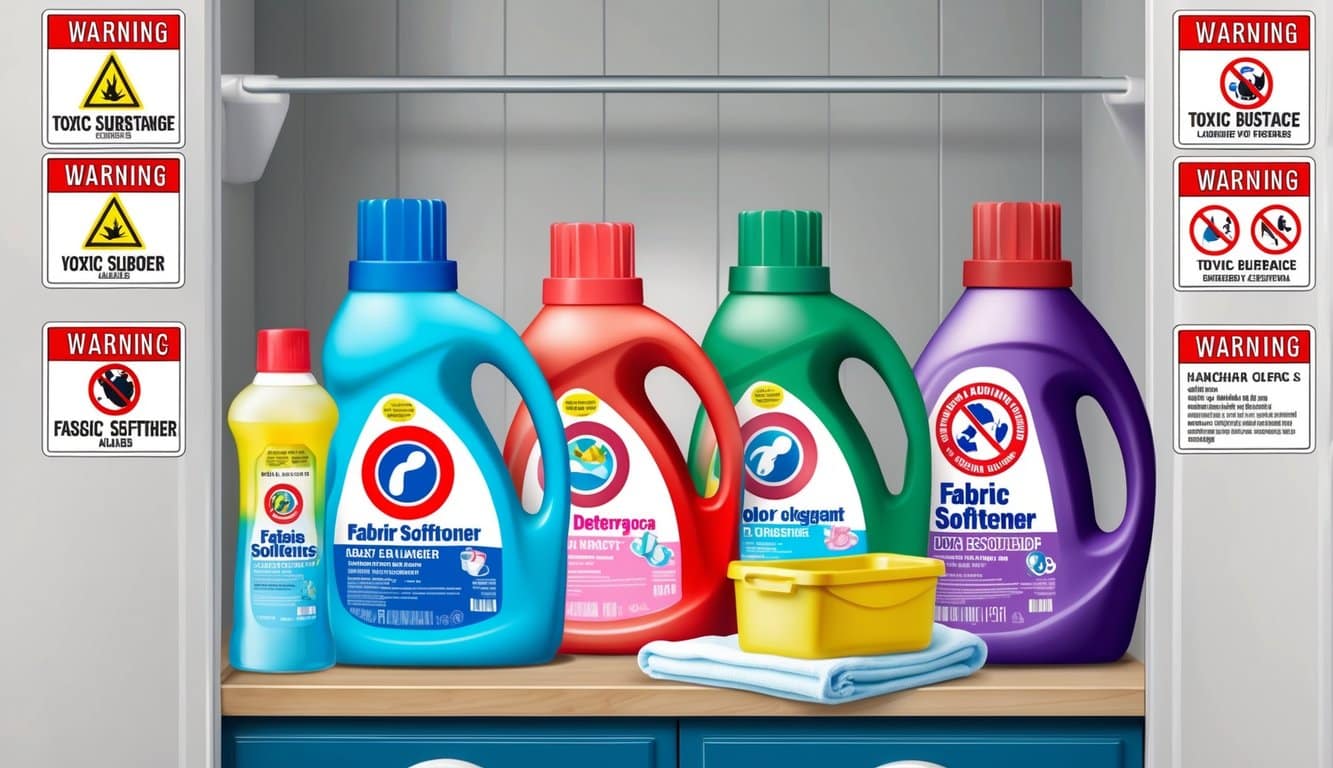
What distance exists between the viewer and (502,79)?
110cm

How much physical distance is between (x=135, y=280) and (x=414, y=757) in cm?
40

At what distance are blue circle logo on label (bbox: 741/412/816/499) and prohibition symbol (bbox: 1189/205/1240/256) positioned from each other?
0.33 m

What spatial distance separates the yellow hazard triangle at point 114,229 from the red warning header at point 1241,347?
769 millimetres

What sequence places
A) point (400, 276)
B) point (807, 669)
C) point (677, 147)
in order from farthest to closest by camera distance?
point (677, 147)
point (400, 276)
point (807, 669)

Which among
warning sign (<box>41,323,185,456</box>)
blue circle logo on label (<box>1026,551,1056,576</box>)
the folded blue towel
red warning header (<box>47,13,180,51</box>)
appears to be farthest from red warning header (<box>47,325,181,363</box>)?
blue circle logo on label (<box>1026,551,1056,576</box>)

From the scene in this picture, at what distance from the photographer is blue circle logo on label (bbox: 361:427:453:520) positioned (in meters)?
1.06

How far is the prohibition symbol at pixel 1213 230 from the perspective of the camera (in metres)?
1.05

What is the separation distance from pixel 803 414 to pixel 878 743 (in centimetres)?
26

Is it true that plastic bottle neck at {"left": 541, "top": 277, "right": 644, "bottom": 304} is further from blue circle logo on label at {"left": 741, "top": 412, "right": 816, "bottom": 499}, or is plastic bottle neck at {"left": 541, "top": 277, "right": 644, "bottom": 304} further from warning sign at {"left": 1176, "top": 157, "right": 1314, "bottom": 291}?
warning sign at {"left": 1176, "top": 157, "right": 1314, "bottom": 291}

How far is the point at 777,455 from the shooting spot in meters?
1.13

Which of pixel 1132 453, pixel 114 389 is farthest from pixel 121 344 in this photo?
pixel 1132 453

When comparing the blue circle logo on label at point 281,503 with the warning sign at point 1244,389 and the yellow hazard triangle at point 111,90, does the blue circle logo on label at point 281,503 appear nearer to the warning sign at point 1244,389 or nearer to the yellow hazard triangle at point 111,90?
the yellow hazard triangle at point 111,90

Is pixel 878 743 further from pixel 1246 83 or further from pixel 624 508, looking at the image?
pixel 1246 83

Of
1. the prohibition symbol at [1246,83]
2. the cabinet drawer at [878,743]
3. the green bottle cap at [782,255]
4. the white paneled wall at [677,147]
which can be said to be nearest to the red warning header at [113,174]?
the white paneled wall at [677,147]
